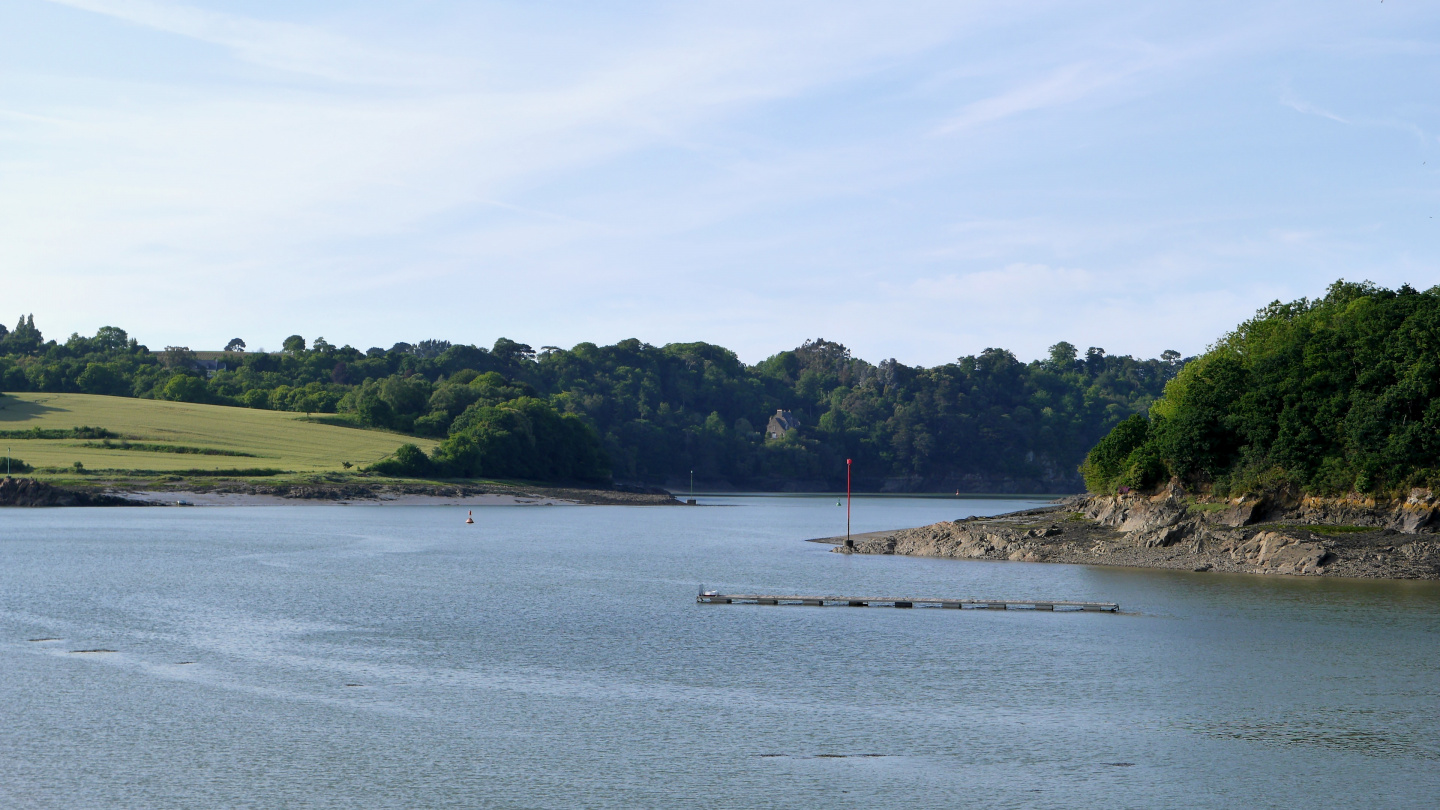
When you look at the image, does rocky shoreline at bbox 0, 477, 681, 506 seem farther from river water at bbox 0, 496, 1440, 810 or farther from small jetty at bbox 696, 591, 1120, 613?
small jetty at bbox 696, 591, 1120, 613

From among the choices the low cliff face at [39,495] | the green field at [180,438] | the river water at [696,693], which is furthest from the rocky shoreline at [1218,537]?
the green field at [180,438]

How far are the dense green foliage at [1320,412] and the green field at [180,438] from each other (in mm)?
111474

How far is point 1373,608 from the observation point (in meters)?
47.5

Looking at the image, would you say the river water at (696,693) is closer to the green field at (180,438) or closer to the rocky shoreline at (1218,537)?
the rocky shoreline at (1218,537)

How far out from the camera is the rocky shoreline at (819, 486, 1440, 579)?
196 ft

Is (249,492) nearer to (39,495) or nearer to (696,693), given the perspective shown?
(39,495)

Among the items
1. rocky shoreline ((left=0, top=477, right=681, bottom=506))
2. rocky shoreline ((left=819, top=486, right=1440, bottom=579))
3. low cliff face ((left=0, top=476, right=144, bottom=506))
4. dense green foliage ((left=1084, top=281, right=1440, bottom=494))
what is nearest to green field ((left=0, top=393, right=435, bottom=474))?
rocky shoreline ((left=0, top=477, right=681, bottom=506))

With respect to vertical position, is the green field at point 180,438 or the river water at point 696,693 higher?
the green field at point 180,438

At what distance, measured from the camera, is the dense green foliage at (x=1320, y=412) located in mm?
64750

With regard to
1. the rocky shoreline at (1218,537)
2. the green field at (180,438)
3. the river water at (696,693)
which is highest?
the green field at (180,438)

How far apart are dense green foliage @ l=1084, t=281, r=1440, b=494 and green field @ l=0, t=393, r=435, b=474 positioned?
11147 centimetres

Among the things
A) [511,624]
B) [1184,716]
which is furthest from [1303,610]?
[511,624]

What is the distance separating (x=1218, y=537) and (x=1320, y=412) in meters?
10.8

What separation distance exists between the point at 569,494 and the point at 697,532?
70.2m
